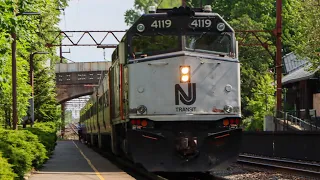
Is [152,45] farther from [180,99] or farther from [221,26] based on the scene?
[221,26]

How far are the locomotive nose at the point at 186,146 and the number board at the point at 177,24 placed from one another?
2.87 m

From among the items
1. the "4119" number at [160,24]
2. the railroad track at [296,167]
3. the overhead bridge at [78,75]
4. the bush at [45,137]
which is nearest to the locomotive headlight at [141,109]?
the "4119" number at [160,24]

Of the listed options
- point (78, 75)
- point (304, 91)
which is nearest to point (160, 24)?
point (304, 91)

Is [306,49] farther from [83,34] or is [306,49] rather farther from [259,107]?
[259,107]

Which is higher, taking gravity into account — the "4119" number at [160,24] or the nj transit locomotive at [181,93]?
the "4119" number at [160,24]

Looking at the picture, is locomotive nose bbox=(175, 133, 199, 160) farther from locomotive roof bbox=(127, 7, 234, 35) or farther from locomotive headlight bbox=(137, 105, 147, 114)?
locomotive roof bbox=(127, 7, 234, 35)

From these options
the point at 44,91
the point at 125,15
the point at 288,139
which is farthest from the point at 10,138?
the point at 125,15

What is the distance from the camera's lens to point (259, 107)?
59781mm

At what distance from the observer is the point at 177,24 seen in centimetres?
1775

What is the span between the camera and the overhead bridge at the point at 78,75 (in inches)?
2894

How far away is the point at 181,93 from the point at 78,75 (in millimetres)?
57813

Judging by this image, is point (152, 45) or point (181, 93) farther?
point (152, 45)

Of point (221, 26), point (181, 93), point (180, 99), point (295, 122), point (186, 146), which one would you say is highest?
point (221, 26)

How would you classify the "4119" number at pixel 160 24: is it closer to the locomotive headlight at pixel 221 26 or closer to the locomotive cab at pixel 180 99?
the locomotive cab at pixel 180 99
